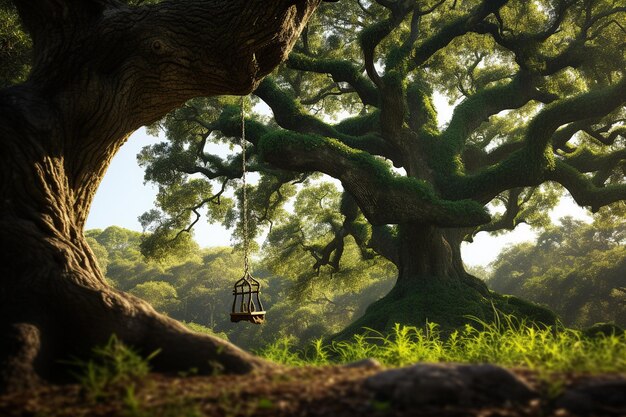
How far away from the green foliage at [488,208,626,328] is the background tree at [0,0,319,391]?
59.3ft

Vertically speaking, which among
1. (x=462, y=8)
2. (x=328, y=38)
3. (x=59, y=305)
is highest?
(x=462, y=8)

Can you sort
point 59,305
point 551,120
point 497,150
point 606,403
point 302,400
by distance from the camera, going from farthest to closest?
1. point 497,150
2. point 551,120
3. point 59,305
4. point 302,400
5. point 606,403

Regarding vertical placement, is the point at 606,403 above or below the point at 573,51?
below

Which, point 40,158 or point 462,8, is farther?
point 462,8

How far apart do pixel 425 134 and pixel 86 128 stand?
1101cm

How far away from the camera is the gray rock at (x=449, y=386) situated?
239 centimetres

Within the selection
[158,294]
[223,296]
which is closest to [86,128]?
[158,294]

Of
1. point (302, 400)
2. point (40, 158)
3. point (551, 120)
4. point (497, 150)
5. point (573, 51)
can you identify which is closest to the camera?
point (302, 400)

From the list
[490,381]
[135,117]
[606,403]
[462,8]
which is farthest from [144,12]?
[462,8]

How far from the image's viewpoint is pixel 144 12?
4957 mm

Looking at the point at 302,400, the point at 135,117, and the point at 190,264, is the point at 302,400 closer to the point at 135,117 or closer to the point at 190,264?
the point at 135,117

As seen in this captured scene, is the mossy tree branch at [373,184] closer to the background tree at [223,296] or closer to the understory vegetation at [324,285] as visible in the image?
the understory vegetation at [324,285]

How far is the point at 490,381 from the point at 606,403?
0.54 metres

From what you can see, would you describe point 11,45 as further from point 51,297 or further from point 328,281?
point 328,281
